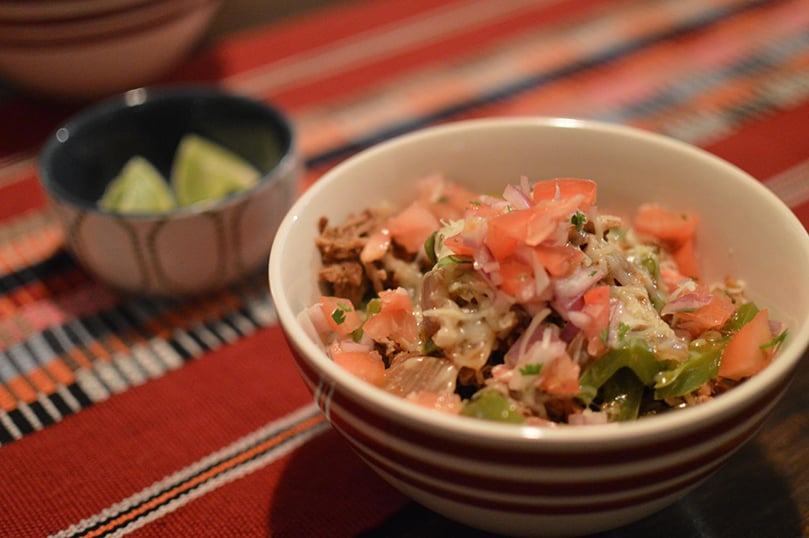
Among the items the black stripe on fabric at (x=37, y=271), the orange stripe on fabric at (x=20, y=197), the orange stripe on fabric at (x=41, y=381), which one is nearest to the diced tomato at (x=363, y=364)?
the orange stripe on fabric at (x=41, y=381)

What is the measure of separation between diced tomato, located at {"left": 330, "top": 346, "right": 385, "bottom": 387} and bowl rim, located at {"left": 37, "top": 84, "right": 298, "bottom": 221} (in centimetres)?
65

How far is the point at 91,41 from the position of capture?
2311 mm

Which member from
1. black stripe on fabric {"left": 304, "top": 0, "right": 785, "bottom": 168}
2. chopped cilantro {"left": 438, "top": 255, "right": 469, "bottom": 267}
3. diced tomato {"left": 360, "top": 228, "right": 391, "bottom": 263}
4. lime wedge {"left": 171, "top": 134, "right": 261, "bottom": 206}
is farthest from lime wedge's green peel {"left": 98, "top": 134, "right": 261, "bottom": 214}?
chopped cilantro {"left": 438, "top": 255, "right": 469, "bottom": 267}

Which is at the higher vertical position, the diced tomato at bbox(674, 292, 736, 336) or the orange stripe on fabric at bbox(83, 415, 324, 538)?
the diced tomato at bbox(674, 292, 736, 336)

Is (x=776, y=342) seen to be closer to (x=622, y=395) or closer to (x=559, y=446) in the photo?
(x=622, y=395)

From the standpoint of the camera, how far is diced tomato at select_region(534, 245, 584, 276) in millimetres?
1075

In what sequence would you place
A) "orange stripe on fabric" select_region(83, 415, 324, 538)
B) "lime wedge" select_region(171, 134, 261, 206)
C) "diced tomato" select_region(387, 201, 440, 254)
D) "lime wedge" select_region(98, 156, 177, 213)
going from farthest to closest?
"lime wedge" select_region(171, 134, 261, 206), "lime wedge" select_region(98, 156, 177, 213), "diced tomato" select_region(387, 201, 440, 254), "orange stripe on fabric" select_region(83, 415, 324, 538)

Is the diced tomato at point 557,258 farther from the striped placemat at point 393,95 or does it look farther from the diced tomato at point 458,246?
the striped placemat at point 393,95

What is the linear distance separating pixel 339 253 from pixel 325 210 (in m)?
0.10

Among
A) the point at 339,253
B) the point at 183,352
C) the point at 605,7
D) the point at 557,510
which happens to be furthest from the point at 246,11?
the point at 557,510

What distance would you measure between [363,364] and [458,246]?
23 cm

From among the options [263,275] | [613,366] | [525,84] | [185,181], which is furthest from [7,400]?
[525,84]

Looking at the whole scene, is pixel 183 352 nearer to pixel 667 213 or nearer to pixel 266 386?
pixel 266 386

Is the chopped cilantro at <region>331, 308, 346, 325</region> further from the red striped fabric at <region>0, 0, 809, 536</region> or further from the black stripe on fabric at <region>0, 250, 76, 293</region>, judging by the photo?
the black stripe on fabric at <region>0, 250, 76, 293</region>
